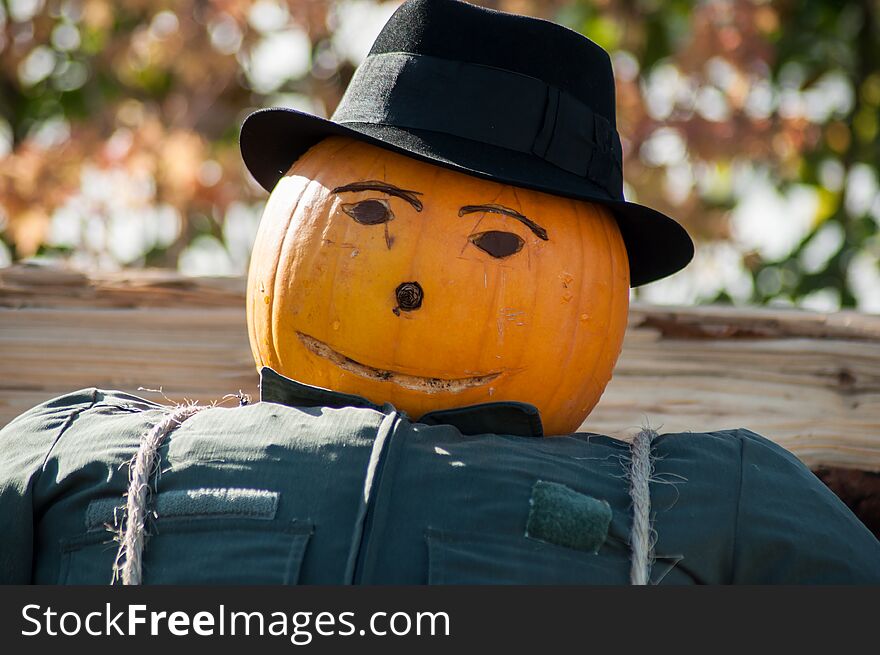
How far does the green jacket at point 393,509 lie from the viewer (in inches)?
71.1

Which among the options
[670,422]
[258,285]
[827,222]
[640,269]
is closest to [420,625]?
[258,285]

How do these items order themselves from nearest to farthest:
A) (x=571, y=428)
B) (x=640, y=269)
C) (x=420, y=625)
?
(x=420, y=625) < (x=571, y=428) < (x=640, y=269)

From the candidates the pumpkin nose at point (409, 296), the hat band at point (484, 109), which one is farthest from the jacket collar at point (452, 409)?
the hat band at point (484, 109)

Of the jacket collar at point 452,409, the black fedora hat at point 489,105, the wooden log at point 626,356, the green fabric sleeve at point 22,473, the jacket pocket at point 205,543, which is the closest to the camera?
the jacket pocket at point 205,543

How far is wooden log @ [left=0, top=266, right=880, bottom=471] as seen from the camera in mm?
3180

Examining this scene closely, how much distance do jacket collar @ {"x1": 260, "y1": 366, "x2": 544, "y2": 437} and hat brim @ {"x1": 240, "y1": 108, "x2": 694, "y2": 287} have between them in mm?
451

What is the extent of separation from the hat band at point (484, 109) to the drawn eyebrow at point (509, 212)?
14cm

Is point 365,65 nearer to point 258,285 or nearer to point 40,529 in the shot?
point 258,285

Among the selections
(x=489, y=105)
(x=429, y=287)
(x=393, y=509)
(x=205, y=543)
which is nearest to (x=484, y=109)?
(x=489, y=105)

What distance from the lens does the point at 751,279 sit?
27.7ft

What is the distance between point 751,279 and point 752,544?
691 cm

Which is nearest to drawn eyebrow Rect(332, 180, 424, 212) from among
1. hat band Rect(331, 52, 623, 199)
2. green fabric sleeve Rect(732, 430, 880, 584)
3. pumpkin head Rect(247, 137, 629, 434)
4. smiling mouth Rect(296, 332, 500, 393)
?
pumpkin head Rect(247, 137, 629, 434)

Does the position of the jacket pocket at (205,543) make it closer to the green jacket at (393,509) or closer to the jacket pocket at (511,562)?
the green jacket at (393,509)

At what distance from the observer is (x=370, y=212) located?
215cm
